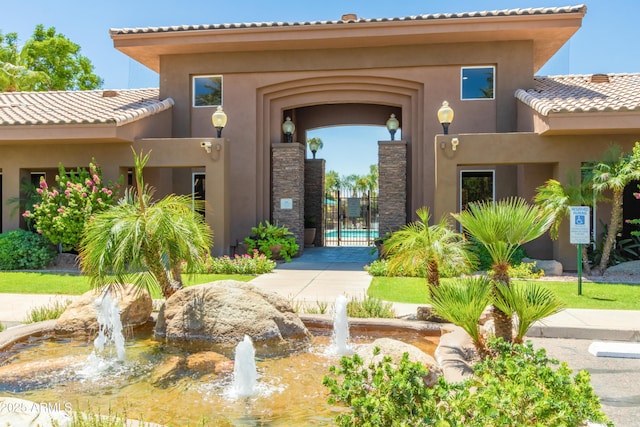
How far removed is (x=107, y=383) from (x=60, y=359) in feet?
4.04

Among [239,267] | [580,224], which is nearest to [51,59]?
[239,267]

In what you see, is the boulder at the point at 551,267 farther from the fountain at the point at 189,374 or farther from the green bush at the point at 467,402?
the green bush at the point at 467,402

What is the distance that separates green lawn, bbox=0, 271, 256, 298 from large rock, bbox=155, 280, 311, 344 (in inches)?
113

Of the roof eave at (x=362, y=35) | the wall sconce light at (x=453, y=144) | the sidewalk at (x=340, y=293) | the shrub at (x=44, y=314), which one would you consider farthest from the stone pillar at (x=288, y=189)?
the shrub at (x=44, y=314)

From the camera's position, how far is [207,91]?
18.3m

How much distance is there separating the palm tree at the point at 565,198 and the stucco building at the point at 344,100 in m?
1.01

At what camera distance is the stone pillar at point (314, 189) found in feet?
73.0

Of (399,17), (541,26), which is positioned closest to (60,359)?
(399,17)

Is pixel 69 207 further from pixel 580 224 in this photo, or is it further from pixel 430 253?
pixel 580 224

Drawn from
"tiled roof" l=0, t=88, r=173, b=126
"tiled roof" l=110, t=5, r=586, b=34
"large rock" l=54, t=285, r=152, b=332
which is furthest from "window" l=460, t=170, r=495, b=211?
"large rock" l=54, t=285, r=152, b=332

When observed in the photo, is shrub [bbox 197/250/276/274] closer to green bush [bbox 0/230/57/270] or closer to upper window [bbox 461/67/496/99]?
green bush [bbox 0/230/57/270]

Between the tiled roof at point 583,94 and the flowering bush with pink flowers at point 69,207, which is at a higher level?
the tiled roof at point 583,94

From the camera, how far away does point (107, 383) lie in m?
5.69

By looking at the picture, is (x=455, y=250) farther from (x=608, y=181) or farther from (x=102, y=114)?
(x=102, y=114)
